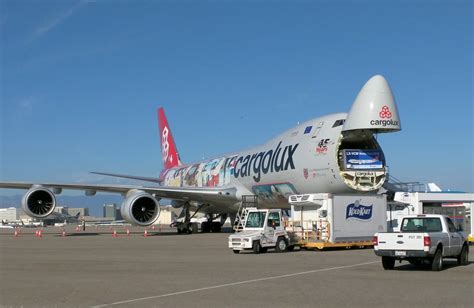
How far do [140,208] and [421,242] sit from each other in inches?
890

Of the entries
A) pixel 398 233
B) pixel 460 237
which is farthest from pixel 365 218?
pixel 398 233

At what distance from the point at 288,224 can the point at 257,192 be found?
9288 millimetres

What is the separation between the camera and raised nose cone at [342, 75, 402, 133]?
2477 centimetres

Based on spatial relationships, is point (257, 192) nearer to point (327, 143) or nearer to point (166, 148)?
point (327, 143)

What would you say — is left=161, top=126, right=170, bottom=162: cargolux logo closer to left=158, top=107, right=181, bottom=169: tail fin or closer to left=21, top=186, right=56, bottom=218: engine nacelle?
left=158, top=107, right=181, bottom=169: tail fin

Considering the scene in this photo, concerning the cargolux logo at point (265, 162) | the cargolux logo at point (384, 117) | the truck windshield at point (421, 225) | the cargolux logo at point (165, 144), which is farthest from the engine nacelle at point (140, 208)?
the truck windshield at point (421, 225)

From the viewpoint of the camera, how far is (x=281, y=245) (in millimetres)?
22688

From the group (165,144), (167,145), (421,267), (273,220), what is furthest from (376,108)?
(165,144)

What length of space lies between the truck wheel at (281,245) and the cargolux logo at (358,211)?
272cm

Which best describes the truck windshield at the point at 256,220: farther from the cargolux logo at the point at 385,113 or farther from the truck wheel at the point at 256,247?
the cargolux logo at the point at 385,113

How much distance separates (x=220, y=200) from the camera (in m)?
37.3

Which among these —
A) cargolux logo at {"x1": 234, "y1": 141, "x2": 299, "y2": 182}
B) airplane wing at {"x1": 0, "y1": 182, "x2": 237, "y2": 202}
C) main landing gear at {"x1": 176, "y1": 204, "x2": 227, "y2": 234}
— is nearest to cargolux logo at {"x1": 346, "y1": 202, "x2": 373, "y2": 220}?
cargolux logo at {"x1": 234, "y1": 141, "x2": 299, "y2": 182}

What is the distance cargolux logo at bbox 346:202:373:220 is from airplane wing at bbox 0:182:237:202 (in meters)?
12.6

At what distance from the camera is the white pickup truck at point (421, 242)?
14531 millimetres
